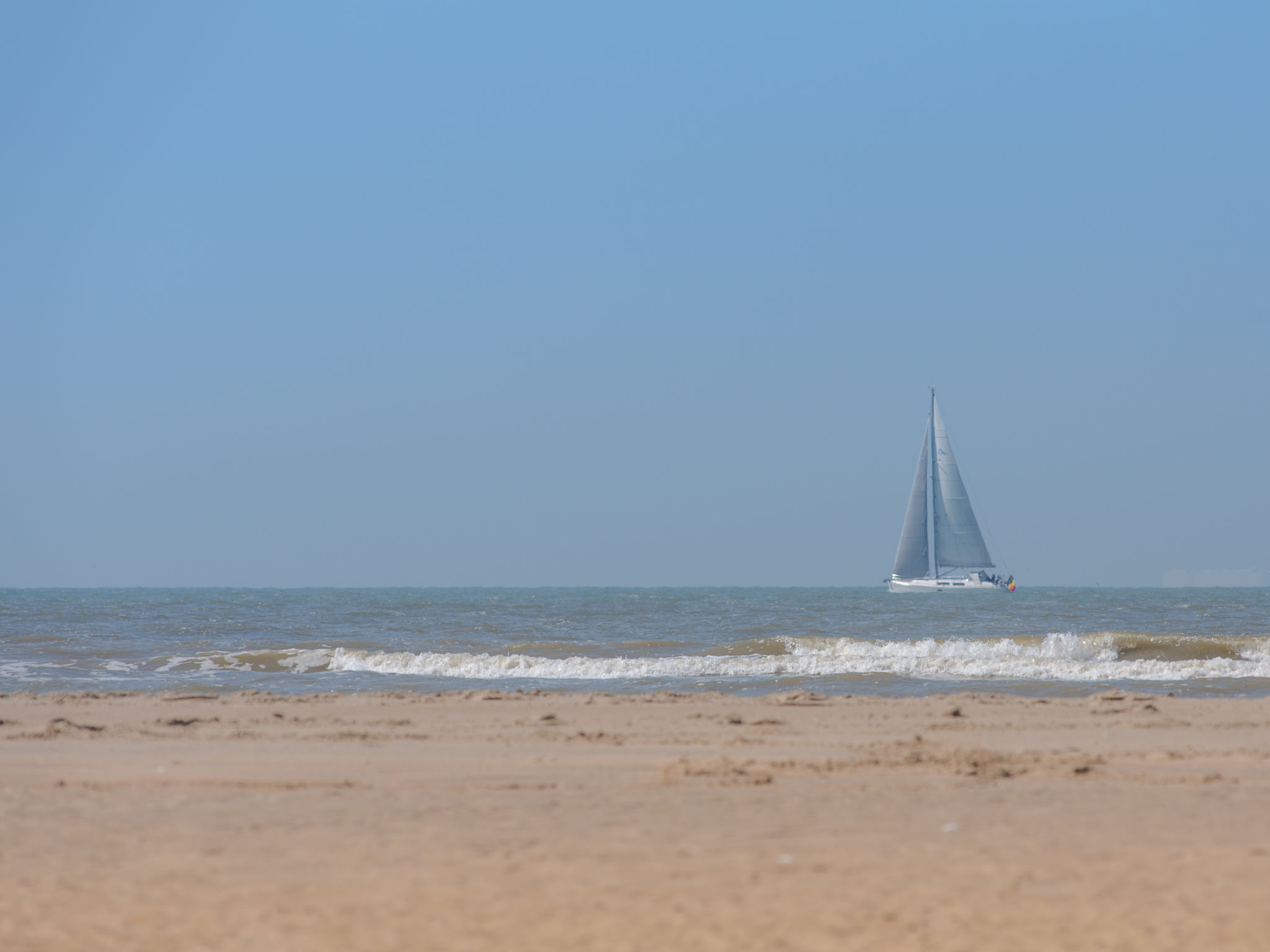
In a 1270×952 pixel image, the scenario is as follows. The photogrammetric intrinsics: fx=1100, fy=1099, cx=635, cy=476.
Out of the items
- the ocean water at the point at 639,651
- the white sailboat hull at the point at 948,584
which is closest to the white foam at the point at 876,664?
the ocean water at the point at 639,651

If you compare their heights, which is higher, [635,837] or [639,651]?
[635,837]

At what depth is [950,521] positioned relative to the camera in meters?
62.0

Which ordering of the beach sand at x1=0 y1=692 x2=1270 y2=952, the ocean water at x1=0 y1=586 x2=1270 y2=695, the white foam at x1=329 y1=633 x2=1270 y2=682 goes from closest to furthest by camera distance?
1. the beach sand at x1=0 y1=692 x2=1270 y2=952
2. the ocean water at x1=0 y1=586 x2=1270 y2=695
3. the white foam at x1=329 y1=633 x2=1270 y2=682

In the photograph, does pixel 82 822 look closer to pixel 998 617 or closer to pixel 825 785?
pixel 825 785

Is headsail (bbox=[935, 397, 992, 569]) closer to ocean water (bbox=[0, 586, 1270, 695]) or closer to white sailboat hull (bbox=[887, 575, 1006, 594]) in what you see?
white sailboat hull (bbox=[887, 575, 1006, 594])

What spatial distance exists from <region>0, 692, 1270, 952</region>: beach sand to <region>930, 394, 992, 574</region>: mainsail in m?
51.9

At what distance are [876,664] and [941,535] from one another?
45654mm

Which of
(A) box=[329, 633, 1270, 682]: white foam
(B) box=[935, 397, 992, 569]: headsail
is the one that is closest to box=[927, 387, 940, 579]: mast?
(B) box=[935, 397, 992, 569]: headsail

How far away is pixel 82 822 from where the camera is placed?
638cm

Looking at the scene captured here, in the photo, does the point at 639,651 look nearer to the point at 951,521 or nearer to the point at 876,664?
the point at 876,664

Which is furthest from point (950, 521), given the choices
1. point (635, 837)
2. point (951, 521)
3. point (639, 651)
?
point (635, 837)

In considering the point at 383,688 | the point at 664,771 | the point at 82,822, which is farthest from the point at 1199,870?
the point at 383,688

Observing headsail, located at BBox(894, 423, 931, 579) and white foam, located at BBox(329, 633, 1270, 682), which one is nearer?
white foam, located at BBox(329, 633, 1270, 682)

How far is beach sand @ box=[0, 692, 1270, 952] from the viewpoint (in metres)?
4.50
